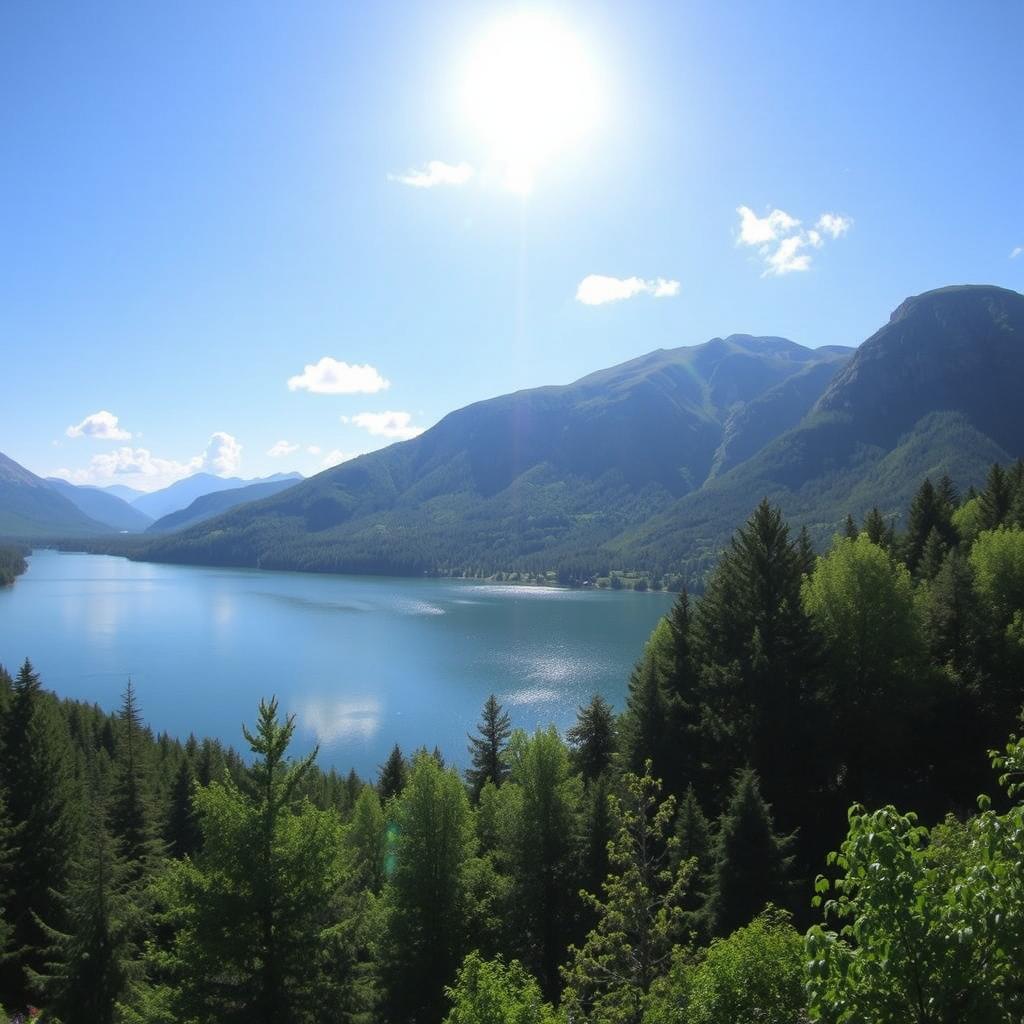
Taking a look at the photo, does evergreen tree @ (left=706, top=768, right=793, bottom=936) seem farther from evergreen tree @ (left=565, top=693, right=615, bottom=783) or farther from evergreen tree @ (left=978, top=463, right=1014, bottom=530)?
evergreen tree @ (left=978, top=463, right=1014, bottom=530)

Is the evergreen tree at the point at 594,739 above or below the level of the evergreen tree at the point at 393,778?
above

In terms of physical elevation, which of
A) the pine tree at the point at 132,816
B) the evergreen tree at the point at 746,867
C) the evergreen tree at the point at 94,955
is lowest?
the pine tree at the point at 132,816

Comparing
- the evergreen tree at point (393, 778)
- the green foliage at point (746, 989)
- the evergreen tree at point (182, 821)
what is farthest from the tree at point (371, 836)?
the green foliage at point (746, 989)

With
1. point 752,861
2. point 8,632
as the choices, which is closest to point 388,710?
point 752,861

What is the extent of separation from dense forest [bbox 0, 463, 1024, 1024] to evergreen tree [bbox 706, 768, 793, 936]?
0.19ft

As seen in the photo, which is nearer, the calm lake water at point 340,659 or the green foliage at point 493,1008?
the green foliage at point 493,1008

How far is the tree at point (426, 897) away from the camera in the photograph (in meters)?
19.4

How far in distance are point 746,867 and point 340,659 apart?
3816 inches

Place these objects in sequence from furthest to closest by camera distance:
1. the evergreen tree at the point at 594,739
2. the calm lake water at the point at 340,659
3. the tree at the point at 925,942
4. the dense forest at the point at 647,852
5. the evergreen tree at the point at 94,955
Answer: the calm lake water at the point at 340,659 < the evergreen tree at the point at 594,739 < the evergreen tree at the point at 94,955 < the dense forest at the point at 647,852 < the tree at the point at 925,942

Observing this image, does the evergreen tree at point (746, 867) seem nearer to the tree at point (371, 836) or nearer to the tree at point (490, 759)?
the tree at point (371, 836)

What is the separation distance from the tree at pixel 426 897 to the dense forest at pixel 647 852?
0.07m

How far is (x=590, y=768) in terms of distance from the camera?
106 ft

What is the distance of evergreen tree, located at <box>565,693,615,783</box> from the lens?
32.4 meters

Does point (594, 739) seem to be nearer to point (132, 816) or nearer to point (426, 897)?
point (426, 897)
